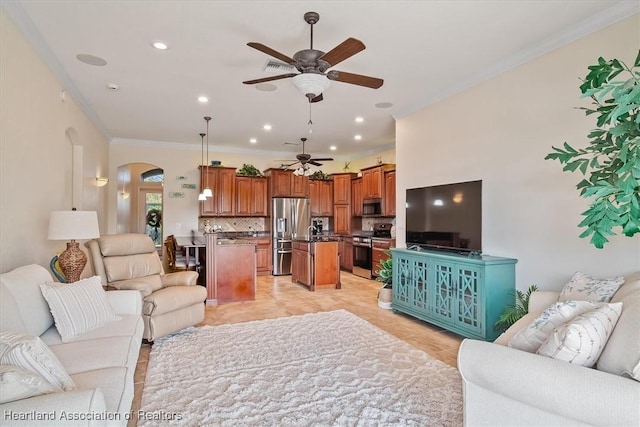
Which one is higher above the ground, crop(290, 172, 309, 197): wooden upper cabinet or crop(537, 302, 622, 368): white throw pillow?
crop(290, 172, 309, 197): wooden upper cabinet

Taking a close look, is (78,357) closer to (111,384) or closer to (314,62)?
(111,384)

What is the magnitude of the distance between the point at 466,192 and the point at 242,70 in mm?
2871

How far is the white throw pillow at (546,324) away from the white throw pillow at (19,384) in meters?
2.11

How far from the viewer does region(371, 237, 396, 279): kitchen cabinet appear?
6891 mm

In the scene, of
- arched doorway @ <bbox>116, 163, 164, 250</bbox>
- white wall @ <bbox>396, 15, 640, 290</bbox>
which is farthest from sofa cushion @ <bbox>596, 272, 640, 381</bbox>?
arched doorway @ <bbox>116, 163, 164, 250</bbox>

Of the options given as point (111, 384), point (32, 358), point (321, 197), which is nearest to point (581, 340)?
point (111, 384)

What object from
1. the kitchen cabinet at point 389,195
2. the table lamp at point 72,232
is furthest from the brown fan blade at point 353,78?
the kitchen cabinet at point 389,195

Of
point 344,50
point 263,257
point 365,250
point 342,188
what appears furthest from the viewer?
point 342,188

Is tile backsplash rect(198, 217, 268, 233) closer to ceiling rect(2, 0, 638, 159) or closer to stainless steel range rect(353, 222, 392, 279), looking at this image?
stainless steel range rect(353, 222, 392, 279)

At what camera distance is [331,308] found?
5012 millimetres

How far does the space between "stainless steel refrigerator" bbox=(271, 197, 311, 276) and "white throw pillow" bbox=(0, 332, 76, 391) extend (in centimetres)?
648

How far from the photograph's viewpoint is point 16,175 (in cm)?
280

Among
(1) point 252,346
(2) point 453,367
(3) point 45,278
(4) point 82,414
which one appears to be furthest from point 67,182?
(2) point 453,367

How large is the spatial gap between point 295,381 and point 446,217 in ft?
8.42
